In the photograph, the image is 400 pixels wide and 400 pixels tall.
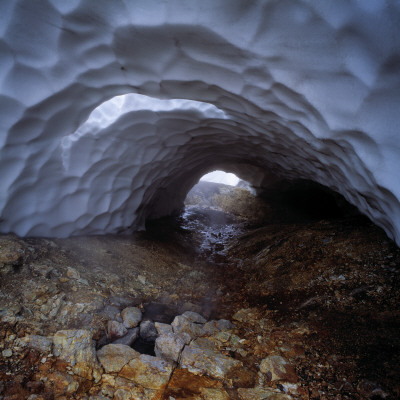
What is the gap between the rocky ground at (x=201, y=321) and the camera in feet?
4.97

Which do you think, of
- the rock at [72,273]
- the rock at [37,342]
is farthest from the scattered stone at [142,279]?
the rock at [37,342]

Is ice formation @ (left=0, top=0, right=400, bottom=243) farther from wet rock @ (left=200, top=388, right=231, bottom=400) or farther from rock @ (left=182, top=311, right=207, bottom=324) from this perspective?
rock @ (left=182, top=311, right=207, bottom=324)

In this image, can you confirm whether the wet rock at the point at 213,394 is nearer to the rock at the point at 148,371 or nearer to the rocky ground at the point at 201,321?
the rocky ground at the point at 201,321

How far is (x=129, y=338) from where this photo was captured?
77.9 inches

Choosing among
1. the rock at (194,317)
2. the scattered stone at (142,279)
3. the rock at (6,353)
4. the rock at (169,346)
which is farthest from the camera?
the scattered stone at (142,279)

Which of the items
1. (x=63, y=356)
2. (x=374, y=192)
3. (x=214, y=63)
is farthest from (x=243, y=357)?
(x=214, y=63)

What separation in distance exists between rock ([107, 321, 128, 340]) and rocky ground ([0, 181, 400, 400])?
14 mm

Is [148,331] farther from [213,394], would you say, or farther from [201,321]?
[213,394]

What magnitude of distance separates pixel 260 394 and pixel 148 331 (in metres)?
0.97

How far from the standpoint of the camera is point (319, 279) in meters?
2.66

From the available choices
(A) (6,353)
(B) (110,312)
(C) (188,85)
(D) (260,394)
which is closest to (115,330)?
(B) (110,312)

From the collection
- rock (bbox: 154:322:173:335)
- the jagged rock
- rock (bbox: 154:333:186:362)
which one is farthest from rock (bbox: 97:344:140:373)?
the jagged rock

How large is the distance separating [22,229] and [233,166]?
6.54 metres

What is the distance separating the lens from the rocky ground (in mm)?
1515
